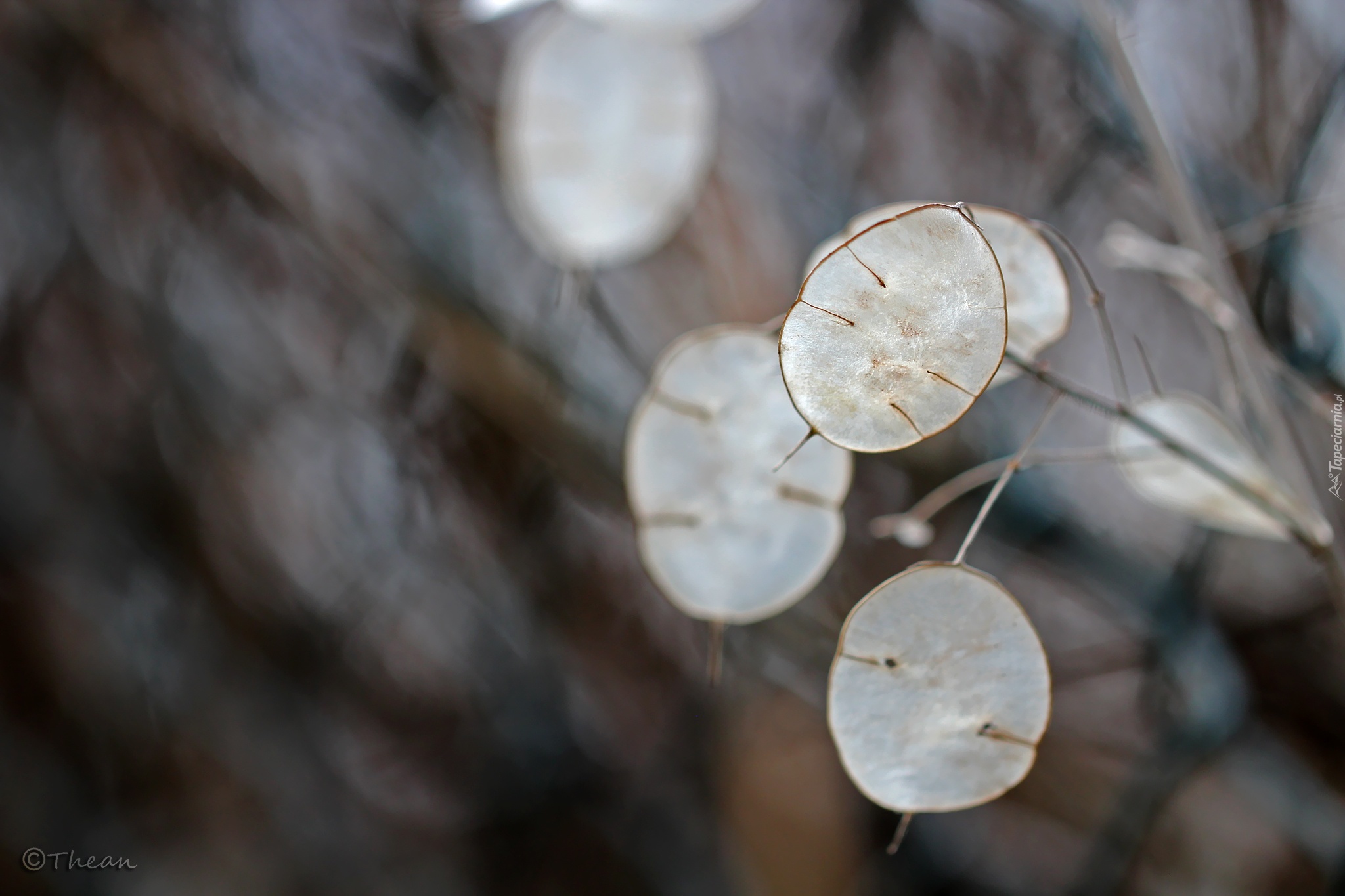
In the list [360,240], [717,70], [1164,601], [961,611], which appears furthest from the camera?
[717,70]

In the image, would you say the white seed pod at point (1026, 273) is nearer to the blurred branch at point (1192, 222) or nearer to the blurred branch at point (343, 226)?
the blurred branch at point (1192, 222)

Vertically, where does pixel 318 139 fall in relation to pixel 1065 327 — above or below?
below

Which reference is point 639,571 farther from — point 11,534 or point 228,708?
point 11,534

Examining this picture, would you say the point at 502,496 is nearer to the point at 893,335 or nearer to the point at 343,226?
the point at 343,226

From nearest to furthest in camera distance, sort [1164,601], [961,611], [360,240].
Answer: [961,611], [1164,601], [360,240]

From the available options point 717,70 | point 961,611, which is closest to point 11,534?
point 717,70

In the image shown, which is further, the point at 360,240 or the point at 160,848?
the point at 160,848

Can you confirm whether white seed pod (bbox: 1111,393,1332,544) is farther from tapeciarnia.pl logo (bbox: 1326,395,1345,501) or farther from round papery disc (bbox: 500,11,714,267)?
round papery disc (bbox: 500,11,714,267)
